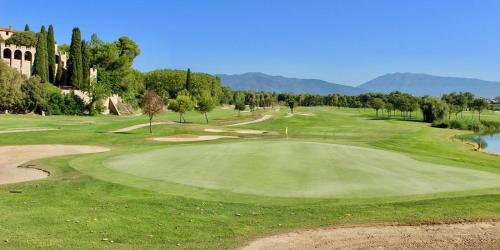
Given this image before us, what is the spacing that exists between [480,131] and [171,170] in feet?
276

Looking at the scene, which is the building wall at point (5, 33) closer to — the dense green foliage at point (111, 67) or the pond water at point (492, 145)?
the dense green foliage at point (111, 67)

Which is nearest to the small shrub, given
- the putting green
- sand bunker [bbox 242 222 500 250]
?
the putting green

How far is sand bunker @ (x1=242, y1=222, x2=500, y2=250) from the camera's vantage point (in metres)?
11.6

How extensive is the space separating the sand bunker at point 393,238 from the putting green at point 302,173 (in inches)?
167

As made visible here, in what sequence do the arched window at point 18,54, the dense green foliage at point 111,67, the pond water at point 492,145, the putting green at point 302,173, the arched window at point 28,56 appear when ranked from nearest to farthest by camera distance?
1. the putting green at point 302,173
2. the pond water at point 492,145
3. the arched window at point 18,54
4. the arched window at point 28,56
5. the dense green foliage at point 111,67

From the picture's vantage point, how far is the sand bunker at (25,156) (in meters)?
23.4

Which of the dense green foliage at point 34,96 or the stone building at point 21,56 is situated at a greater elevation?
the stone building at point 21,56

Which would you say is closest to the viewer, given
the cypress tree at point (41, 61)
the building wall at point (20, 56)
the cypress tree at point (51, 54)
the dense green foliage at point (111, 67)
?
the cypress tree at point (41, 61)

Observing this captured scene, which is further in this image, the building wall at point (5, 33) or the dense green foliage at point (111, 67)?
the building wall at point (5, 33)

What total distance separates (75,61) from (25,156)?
79556 mm

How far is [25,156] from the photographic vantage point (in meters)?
31.1

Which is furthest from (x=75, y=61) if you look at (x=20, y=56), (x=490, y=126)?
(x=490, y=126)

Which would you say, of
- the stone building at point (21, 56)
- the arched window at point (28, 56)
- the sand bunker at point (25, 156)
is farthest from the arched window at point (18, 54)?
the sand bunker at point (25, 156)

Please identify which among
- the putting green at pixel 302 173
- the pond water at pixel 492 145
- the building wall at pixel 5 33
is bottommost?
the pond water at pixel 492 145
